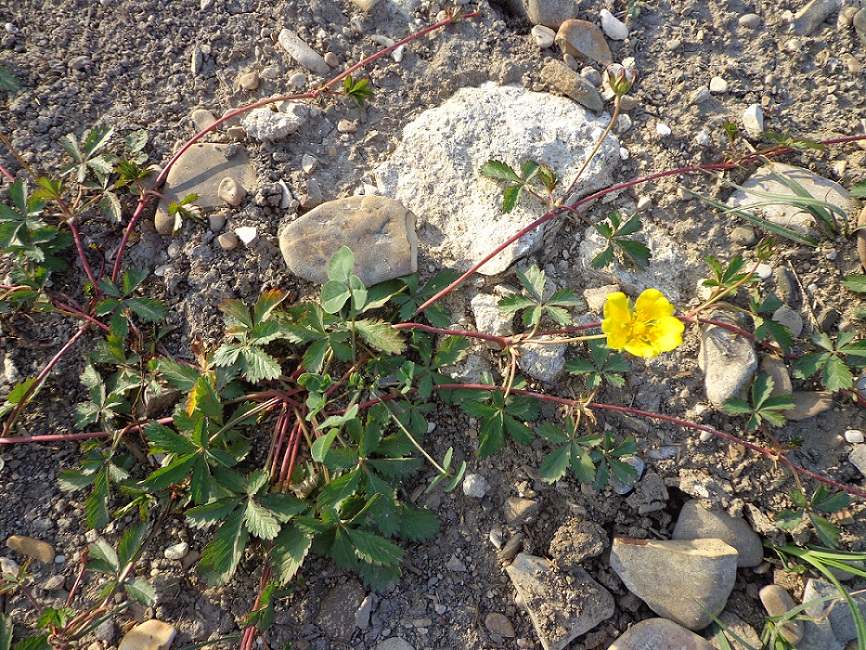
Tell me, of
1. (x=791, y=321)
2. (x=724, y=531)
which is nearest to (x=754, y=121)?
(x=791, y=321)

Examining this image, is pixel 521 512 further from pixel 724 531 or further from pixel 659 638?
pixel 724 531

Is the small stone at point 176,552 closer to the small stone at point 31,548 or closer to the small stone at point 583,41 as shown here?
the small stone at point 31,548

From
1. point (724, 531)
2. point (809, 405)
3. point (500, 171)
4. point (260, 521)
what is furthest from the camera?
point (500, 171)

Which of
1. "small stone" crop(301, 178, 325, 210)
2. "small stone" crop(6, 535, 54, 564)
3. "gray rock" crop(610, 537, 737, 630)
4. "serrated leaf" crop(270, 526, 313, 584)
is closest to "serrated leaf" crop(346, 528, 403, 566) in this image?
"serrated leaf" crop(270, 526, 313, 584)

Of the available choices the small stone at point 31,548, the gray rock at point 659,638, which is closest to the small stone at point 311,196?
the small stone at point 31,548

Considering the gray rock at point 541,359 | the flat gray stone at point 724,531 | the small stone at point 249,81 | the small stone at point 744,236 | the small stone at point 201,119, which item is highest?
the small stone at point 249,81

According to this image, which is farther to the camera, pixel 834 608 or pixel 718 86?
pixel 718 86
